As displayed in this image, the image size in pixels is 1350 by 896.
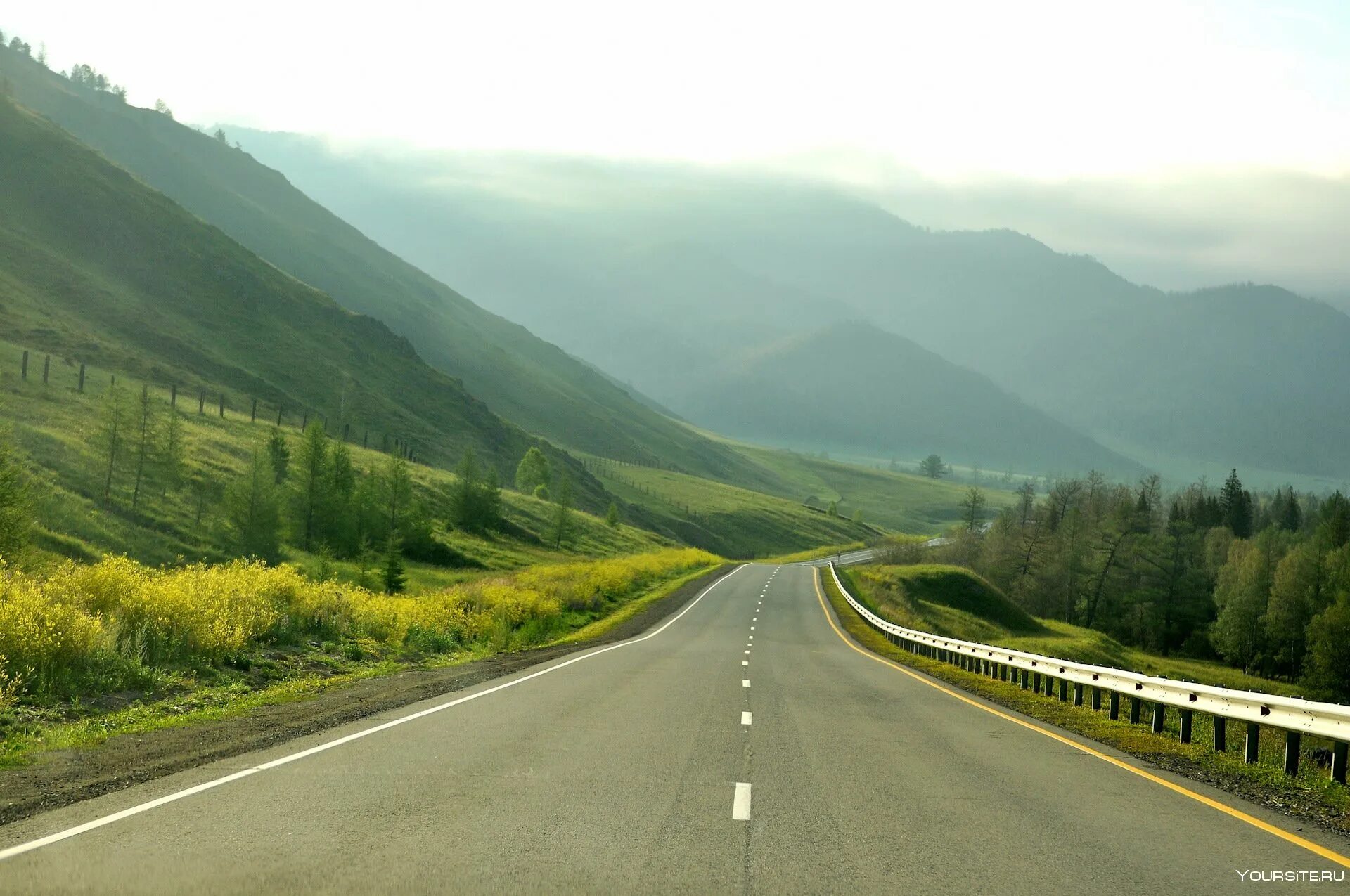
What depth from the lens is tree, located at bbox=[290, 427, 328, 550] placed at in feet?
194

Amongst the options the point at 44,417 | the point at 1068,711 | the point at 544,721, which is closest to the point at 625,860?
the point at 544,721

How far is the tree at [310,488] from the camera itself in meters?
59.0

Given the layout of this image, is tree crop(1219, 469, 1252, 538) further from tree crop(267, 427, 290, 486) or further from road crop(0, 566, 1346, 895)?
road crop(0, 566, 1346, 895)

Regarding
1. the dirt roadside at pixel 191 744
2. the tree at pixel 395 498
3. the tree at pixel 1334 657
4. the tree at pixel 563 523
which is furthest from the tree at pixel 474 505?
the dirt roadside at pixel 191 744

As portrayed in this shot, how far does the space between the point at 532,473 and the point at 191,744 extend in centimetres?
11469

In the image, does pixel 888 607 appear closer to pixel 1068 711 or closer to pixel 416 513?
pixel 416 513

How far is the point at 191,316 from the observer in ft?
565

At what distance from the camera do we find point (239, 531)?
50656 millimetres

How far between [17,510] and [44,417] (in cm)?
4231

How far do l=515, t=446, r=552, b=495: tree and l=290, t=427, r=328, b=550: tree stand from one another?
205 feet

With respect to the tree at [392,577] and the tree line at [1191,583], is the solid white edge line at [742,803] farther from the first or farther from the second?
the tree line at [1191,583]

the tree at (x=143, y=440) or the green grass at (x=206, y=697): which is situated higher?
the tree at (x=143, y=440)

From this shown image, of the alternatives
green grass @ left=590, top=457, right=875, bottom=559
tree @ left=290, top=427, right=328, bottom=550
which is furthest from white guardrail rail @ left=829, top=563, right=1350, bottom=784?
green grass @ left=590, top=457, right=875, bottom=559

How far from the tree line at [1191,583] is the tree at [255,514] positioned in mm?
64372
